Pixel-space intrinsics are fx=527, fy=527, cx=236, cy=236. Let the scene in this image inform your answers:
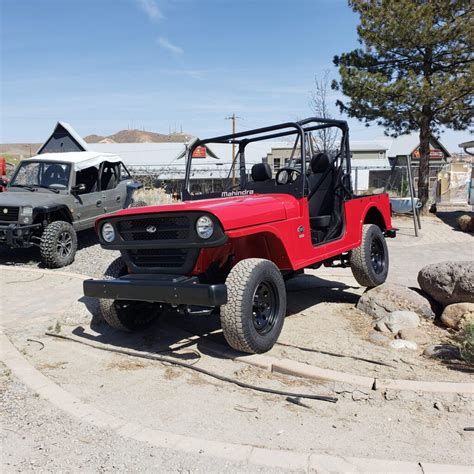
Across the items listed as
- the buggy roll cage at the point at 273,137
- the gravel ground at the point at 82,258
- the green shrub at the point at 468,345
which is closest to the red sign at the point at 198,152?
the buggy roll cage at the point at 273,137

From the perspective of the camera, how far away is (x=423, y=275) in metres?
6.64

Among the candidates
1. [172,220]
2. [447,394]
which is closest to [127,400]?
[172,220]

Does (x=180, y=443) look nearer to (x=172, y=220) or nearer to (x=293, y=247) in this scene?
(x=172, y=220)

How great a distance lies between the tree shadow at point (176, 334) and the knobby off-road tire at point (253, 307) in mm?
342

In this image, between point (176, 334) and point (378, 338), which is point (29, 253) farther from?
point (378, 338)

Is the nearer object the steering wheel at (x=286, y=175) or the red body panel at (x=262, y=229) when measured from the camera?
the red body panel at (x=262, y=229)

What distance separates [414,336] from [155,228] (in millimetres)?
2868

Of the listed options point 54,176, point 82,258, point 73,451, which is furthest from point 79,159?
point 73,451

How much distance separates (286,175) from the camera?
5.92 metres

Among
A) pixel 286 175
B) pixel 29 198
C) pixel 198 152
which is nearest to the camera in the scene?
pixel 286 175

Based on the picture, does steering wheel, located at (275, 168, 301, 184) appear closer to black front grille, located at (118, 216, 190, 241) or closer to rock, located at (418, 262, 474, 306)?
black front grille, located at (118, 216, 190, 241)

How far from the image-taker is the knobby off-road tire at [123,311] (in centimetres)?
541

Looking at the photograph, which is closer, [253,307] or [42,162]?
[253,307]

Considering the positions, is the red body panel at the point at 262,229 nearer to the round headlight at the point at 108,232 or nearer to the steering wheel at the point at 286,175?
the round headlight at the point at 108,232
